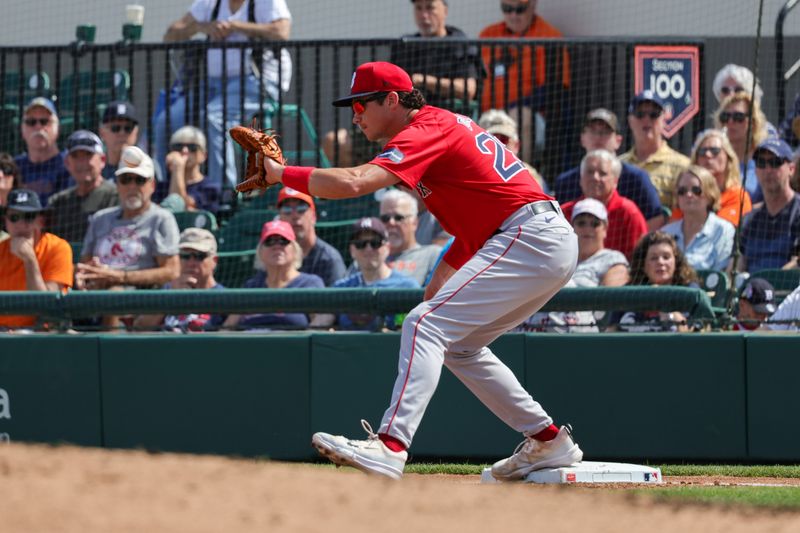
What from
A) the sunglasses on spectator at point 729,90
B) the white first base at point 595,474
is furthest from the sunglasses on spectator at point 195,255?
the sunglasses on spectator at point 729,90

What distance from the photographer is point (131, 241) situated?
372 inches

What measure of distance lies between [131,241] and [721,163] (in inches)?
163

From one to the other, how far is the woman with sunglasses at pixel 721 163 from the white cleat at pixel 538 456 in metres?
3.61

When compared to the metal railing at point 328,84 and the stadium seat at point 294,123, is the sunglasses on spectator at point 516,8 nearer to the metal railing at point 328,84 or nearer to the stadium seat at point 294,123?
the metal railing at point 328,84

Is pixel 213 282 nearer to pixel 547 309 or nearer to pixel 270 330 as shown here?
pixel 270 330

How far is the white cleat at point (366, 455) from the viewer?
A: 221 inches

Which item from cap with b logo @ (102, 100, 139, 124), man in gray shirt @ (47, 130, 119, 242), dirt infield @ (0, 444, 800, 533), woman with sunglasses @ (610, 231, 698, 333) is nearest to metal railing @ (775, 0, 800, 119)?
woman with sunglasses @ (610, 231, 698, 333)

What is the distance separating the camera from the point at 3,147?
12.2 metres

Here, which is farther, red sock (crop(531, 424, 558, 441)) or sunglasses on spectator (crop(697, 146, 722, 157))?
sunglasses on spectator (crop(697, 146, 722, 157))

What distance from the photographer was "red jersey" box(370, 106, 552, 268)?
5.91m

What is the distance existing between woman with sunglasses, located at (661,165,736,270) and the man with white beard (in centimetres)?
342

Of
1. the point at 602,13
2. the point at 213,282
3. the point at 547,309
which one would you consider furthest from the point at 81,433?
the point at 602,13

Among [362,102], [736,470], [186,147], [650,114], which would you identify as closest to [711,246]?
[650,114]

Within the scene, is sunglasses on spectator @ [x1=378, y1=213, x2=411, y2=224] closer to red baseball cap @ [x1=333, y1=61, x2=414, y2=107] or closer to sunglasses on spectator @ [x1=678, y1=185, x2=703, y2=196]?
sunglasses on spectator @ [x1=678, y1=185, x2=703, y2=196]
